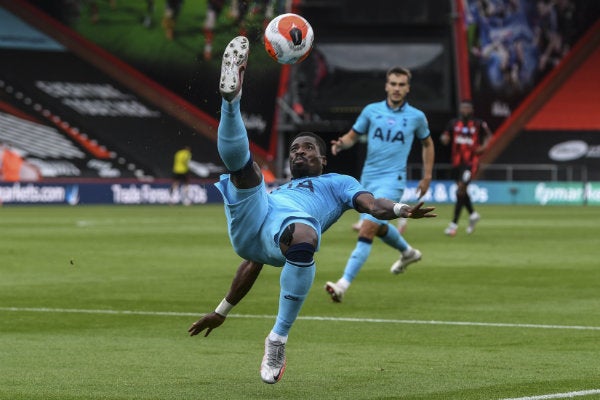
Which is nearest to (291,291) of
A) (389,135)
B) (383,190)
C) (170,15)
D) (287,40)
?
(287,40)

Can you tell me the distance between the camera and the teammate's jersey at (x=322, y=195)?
8.41 metres

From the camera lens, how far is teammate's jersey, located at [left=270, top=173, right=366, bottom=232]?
8406mm

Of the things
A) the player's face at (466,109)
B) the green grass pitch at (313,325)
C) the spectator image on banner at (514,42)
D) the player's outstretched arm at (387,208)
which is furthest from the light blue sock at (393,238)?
the spectator image on banner at (514,42)

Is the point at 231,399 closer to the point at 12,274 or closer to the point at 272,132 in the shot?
the point at 12,274

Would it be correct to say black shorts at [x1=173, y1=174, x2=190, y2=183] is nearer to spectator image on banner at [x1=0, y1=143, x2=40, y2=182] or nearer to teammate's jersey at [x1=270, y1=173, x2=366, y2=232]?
spectator image on banner at [x1=0, y1=143, x2=40, y2=182]

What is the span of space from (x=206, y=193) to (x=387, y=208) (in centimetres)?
3882

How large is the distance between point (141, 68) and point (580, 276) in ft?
127

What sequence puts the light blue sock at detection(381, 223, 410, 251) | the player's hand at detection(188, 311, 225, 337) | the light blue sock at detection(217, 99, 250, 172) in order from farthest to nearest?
the light blue sock at detection(381, 223, 410, 251)
the player's hand at detection(188, 311, 225, 337)
the light blue sock at detection(217, 99, 250, 172)

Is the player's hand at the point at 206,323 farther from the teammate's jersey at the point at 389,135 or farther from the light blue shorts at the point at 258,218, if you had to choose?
the teammate's jersey at the point at 389,135

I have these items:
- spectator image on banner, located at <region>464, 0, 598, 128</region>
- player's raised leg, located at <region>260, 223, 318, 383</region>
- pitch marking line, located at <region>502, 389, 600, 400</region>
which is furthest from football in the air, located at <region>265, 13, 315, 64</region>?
spectator image on banner, located at <region>464, 0, 598, 128</region>

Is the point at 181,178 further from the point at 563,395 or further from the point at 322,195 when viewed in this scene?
the point at 563,395

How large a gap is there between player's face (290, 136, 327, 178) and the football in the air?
65cm

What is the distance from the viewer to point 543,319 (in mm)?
11656

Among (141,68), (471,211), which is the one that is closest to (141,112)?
(141,68)
